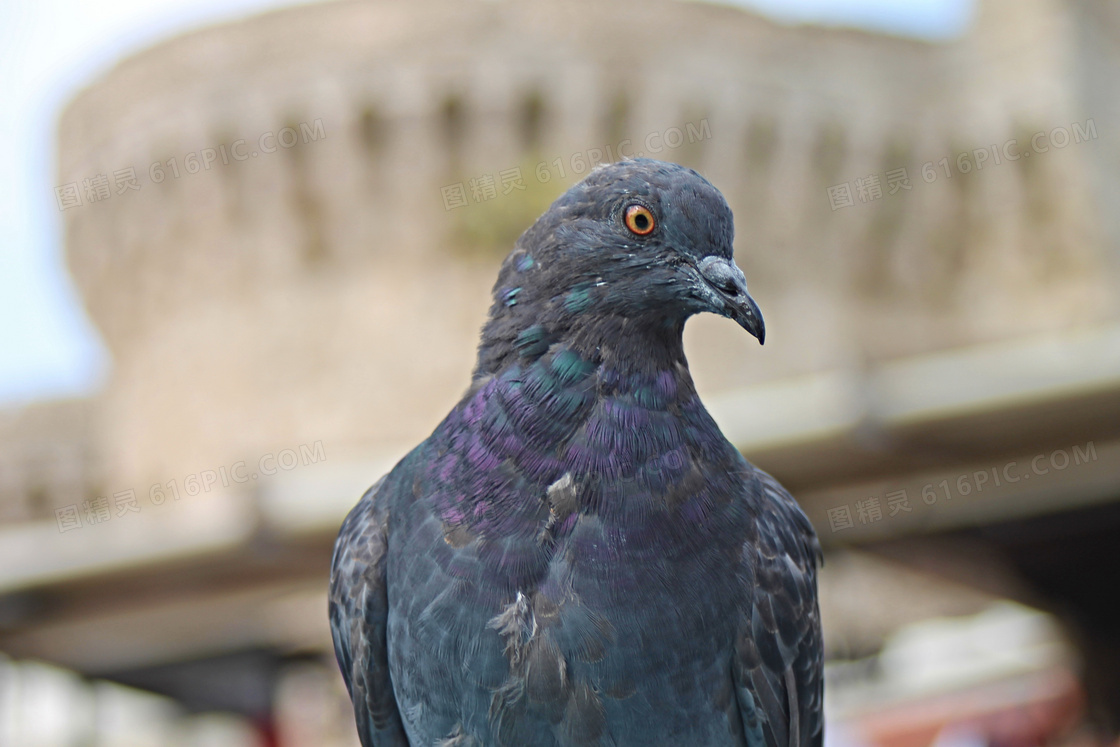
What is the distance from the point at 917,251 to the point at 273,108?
1128 centimetres

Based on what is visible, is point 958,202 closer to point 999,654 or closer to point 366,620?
point 999,654

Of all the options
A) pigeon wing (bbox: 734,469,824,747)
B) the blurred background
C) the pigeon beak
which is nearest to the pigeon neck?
the pigeon beak

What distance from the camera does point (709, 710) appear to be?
72.7 inches

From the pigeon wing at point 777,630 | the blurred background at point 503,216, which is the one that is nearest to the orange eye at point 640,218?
the pigeon wing at point 777,630

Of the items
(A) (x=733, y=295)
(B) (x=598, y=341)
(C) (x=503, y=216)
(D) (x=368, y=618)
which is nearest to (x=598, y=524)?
(B) (x=598, y=341)

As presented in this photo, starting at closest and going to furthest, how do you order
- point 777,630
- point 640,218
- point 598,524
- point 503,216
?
point 598,524, point 640,218, point 777,630, point 503,216

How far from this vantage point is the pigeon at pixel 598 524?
1741 millimetres

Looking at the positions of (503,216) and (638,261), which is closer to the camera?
(638,261)

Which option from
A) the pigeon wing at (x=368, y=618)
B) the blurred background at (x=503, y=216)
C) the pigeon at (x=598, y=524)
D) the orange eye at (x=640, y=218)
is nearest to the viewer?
the pigeon at (x=598, y=524)

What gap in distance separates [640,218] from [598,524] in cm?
52

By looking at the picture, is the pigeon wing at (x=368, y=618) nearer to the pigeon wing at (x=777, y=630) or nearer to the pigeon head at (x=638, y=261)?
the pigeon head at (x=638, y=261)

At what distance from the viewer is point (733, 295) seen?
70.8 inches

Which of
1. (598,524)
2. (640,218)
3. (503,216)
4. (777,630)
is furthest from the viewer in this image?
(503,216)

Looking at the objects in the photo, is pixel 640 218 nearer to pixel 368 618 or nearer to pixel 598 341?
pixel 598 341
